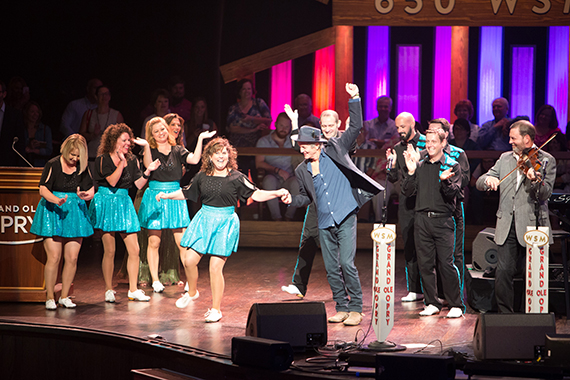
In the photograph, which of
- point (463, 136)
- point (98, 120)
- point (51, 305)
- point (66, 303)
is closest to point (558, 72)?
point (463, 136)

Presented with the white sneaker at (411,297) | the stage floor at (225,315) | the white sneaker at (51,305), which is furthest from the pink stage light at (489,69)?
the white sneaker at (51,305)

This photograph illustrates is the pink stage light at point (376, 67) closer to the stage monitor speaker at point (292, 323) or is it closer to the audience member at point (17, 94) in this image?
the audience member at point (17, 94)

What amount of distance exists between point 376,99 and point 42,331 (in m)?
5.81

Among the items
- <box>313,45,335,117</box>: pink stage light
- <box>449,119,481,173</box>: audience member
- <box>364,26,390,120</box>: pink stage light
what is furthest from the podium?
<box>449,119,481,173</box>: audience member

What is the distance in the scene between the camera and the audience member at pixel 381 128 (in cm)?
889

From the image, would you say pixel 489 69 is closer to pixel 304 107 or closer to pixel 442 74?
pixel 442 74

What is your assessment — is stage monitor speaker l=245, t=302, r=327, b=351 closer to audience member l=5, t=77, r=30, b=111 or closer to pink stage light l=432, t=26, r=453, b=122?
pink stage light l=432, t=26, r=453, b=122

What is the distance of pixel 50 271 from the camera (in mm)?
5613

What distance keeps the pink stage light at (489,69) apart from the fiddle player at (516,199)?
405cm

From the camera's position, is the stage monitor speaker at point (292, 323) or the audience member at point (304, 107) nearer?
the stage monitor speaker at point (292, 323)

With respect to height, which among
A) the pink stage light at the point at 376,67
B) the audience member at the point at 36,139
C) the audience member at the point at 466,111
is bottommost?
the audience member at the point at 36,139

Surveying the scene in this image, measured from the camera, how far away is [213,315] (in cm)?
523

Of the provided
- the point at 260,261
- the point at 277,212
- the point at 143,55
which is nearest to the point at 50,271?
the point at 260,261

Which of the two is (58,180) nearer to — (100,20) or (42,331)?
(42,331)
